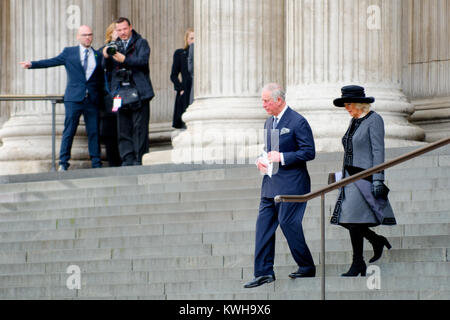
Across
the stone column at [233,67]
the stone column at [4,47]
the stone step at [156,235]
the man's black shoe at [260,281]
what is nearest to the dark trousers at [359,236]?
the stone step at [156,235]

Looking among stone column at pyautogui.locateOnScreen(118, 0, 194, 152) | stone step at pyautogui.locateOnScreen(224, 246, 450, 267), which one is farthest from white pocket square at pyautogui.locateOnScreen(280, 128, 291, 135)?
stone column at pyautogui.locateOnScreen(118, 0, 194, 152)

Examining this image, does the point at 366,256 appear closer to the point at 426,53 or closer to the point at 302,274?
the point at 302,274

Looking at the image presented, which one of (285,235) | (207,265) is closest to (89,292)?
(207,265)

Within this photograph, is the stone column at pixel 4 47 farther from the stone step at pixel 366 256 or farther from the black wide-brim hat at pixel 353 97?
the black wide-brim hat at pixel 353 97

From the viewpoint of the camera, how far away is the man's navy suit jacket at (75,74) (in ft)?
62.3

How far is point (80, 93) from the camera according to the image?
62.3ft

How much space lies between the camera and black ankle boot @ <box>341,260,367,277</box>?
11.7m

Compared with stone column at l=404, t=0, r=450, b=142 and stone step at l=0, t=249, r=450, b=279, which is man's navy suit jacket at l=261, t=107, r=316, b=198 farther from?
stone column at l=404, t=0, r=450, b=142

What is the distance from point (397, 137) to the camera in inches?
669

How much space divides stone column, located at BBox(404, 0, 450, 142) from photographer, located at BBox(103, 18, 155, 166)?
408 centimetres

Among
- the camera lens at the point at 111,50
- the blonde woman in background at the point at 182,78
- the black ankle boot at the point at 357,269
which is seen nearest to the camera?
the black ankle boot at the point at 357,269

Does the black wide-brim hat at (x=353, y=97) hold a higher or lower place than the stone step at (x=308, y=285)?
higher

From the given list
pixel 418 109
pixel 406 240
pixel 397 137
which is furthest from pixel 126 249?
pixel 418 109
